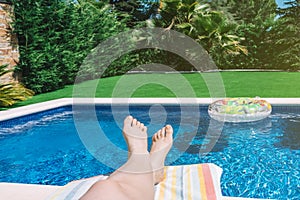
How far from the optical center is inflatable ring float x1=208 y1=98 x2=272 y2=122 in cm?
614

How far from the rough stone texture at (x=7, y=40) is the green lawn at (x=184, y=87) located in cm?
134

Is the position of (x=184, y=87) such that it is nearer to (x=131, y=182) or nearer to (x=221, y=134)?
(x=221, y=134)

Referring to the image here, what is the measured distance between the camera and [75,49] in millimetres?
11617

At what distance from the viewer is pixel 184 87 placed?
27.2 feet

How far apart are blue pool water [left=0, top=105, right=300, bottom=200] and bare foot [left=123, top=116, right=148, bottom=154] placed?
55.1 inches

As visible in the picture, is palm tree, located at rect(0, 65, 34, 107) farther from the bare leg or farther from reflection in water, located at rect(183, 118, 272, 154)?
the bare leg

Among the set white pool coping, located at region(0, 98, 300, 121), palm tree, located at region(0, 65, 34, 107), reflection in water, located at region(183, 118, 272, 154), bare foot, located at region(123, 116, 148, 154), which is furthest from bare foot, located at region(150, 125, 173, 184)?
palm tree, located at region(0, 65, 34, 107)

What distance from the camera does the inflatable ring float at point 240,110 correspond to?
6.14m

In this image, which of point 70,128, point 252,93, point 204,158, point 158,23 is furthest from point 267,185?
point 158,23

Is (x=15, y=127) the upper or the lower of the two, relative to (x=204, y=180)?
lower

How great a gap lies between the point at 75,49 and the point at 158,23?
5.03m

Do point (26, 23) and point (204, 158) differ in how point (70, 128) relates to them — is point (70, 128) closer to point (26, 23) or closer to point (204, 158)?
point (204, 158)

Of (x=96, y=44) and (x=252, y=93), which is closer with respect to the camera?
(x=252, y=93)

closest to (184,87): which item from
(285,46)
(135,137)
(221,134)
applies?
(221,134)
